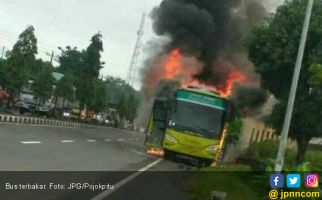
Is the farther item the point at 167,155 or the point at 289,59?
the point at 167,155

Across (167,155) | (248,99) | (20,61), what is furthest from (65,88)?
(167,155)

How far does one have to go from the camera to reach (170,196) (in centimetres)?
1368

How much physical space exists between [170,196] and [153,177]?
3.95m

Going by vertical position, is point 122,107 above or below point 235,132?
above

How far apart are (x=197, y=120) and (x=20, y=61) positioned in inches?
1118

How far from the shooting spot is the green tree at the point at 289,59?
2464 cm

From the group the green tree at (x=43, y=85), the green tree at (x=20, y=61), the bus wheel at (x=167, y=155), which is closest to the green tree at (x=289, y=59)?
the bus wheel at (x=167, y=155)

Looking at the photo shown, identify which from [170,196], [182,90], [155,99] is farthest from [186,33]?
[170,196]

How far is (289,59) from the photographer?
82.5 ft

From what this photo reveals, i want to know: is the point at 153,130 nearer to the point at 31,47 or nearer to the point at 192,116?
the point at 192,116

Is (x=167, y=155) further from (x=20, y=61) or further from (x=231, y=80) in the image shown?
(x=20, y=61)

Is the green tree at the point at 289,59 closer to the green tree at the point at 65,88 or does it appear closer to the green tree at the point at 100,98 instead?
the green tree at the point at 65,88

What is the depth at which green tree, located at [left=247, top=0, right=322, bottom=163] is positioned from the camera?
2464cm

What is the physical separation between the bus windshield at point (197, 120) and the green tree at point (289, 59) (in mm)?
2226
